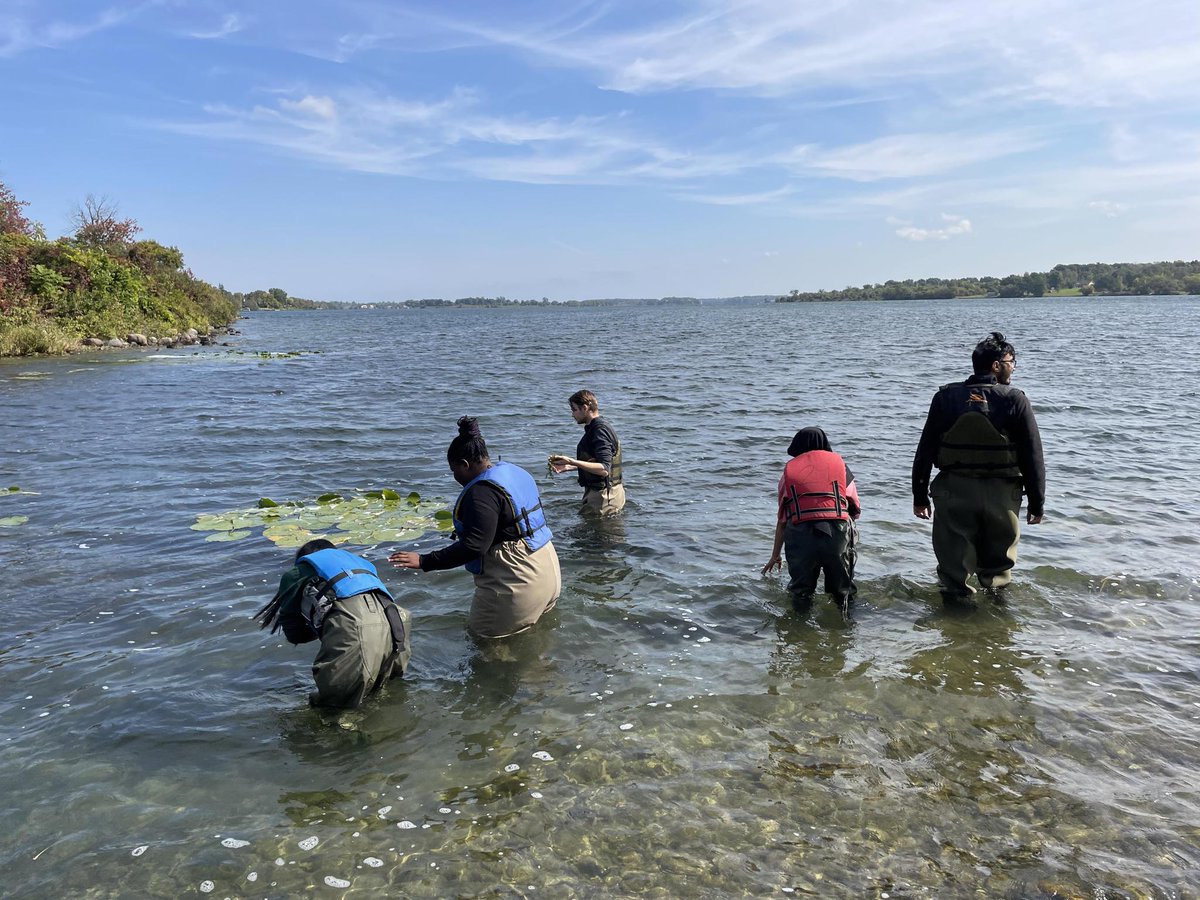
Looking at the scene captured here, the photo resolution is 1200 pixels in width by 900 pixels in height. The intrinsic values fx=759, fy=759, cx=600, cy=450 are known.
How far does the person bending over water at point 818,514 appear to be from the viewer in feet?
24.6

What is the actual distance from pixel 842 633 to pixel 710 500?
227 inches

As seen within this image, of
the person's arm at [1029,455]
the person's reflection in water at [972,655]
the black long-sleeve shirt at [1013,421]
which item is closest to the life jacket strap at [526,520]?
the person's reflection in water at [972,655]

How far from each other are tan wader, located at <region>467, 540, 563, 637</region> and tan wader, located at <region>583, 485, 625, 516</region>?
3.89 meters

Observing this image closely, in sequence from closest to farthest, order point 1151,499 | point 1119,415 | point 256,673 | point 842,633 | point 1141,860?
point 1141,860, point 256,673, point 842,633, point 1151,499, point 1119,415

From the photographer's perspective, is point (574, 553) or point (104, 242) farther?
point (104, 242)

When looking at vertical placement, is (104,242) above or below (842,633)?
above

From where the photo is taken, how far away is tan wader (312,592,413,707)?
19.7ft

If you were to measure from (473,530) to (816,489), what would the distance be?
3366 mm

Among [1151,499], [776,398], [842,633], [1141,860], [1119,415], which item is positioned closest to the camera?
[1141,860]

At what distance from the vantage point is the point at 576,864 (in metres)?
4.64

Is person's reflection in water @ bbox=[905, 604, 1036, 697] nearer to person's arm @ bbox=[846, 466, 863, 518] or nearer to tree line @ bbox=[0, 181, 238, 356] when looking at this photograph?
person's arm @ bbox=[846, 466, 863, 518]

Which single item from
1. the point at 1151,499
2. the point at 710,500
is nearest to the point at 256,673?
the point at 710,500

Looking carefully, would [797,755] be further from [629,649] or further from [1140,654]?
[1140,654]

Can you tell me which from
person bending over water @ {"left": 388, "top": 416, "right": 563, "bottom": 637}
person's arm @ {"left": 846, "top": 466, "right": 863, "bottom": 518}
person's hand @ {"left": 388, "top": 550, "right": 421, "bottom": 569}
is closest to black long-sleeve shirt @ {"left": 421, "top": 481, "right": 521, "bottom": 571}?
person bending over water @ {"left": 388, "top": 416, "right": 563, "bottom": 637}
